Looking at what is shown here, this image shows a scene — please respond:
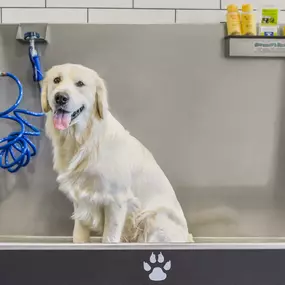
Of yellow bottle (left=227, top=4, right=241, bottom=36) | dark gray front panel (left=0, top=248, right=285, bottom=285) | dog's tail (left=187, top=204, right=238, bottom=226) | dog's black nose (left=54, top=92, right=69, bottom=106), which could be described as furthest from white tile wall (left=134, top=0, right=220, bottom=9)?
dark gray front panel (left=0, top=248, right=285, bottom=285)

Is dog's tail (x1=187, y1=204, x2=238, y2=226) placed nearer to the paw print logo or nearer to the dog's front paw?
the dog's front paw

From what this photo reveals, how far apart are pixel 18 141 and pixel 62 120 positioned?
0.55 ft

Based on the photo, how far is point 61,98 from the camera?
81 cm

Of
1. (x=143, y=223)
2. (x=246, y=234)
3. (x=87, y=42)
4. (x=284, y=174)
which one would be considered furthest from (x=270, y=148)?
(x=87, y=42)

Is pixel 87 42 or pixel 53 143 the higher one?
pixel 87 42

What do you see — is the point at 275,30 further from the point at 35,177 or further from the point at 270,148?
the point at 35,177

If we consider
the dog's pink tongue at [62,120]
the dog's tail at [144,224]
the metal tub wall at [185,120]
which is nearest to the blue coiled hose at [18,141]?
the metal tub wall at [185,120]

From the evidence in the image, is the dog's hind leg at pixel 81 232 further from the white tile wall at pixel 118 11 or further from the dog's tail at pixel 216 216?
the white tile wall at pixel 118 11

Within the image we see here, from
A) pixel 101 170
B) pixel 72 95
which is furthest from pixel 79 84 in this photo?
pixel 101 170

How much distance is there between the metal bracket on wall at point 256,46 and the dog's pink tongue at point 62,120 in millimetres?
370

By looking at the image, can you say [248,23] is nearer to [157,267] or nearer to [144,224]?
[144,224]

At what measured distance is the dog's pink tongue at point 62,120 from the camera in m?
0.84

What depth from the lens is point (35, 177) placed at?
982 millimetres

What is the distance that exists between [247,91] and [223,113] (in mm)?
69
